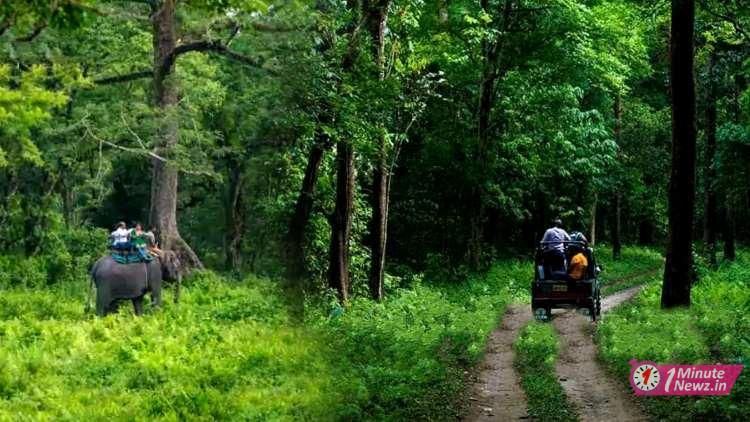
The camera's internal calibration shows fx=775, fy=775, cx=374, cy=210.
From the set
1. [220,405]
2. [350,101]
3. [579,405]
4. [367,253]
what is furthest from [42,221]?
[579,405]

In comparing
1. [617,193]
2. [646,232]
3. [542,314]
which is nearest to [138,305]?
[542,314]

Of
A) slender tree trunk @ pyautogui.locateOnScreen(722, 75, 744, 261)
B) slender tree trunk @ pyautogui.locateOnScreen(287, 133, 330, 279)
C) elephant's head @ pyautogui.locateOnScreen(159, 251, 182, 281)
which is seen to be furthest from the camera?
slender tree trunk @ pyautogui.locateOnScreen(722, 75, 744, 261)

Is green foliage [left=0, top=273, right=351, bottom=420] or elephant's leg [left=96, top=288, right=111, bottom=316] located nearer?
green foliage [left=0, top=273, right=351, bottom=420]

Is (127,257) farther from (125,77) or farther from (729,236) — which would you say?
(729,236)

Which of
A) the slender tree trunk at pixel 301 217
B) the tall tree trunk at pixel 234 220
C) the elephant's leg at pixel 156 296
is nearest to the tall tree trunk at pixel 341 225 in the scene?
the slender tree trunk at pixel 301 217

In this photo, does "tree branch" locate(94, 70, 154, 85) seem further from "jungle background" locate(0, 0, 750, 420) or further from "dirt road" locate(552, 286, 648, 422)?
"dirt road" locate(552, 286, 648, 422)

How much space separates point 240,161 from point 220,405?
4.20 metres

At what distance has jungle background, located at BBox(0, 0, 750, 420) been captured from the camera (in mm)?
10625

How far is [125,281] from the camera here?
17625 millimetres

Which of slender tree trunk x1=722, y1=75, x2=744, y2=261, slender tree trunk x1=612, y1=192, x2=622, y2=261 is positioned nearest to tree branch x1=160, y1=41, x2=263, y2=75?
slender tree trunk x1=722, y1=75, x2=744, y2=261

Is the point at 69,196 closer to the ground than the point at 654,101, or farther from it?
closer to the ground

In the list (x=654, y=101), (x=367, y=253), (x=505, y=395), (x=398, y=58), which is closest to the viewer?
(x=505, y=395)

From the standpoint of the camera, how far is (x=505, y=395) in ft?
36.7

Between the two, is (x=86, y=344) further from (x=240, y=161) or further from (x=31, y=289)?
(x=31, y=289)
